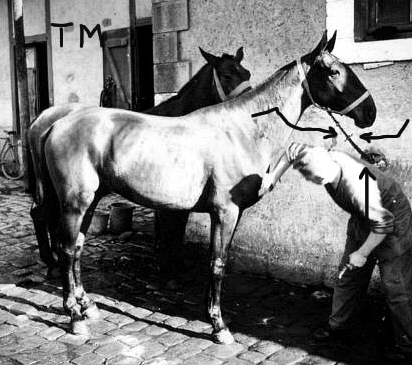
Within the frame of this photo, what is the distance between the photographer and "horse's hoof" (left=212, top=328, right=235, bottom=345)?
4434 mm

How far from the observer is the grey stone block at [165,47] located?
258 inches

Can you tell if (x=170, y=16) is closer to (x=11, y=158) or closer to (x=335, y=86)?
(x=335, y=86)

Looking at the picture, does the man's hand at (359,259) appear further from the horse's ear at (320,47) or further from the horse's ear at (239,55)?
the horse's ear at (239,55)

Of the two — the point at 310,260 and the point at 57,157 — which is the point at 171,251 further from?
the point at 57,157

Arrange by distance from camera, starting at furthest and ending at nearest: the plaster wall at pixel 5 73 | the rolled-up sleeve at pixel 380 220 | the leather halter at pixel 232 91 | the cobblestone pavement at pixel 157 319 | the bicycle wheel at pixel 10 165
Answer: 1. the plaster wall at pixel 5 73
2. the bicycle wheel at pixel 10 165
3. the leather halter at pixel 232 91
4. the cobblestone pavement at pixel 157 319
5. the rolled-up sleeve at pixel 380 220

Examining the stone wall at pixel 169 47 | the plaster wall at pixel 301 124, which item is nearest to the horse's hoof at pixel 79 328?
the plaster wall at pixel 301 124

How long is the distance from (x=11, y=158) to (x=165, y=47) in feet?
29.0

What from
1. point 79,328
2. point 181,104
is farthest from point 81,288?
point 181,104

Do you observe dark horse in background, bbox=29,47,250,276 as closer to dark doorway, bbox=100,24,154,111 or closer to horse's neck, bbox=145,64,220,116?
horse's neck, bbox=145,64,220,116

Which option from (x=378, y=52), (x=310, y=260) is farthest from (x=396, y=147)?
(x=310, y=260)

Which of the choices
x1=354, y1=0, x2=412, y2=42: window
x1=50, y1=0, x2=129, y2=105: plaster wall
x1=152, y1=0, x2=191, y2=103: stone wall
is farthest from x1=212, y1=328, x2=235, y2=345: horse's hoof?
x1=50, y1=0, x2=129, y2=105: plaster wall

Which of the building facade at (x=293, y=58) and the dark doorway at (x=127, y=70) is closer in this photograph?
the building facade at (x=293, y=58)

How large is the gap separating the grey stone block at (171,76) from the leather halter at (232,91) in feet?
3.06

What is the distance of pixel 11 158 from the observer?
1427cm
